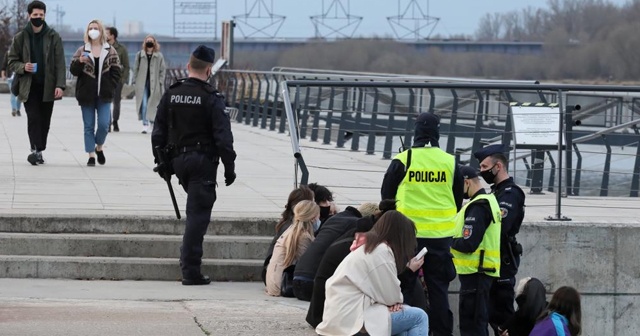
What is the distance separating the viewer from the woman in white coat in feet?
25.9

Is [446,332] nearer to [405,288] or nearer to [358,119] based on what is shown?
[405,288]

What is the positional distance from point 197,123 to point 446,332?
7.94ft

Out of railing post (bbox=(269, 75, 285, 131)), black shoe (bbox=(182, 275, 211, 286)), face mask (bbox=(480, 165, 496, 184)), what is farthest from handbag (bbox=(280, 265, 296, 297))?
railing post (bbox=(269, 75, 285, 131))

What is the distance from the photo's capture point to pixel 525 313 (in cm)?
972

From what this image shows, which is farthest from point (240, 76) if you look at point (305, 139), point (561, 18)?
point (561, 18)

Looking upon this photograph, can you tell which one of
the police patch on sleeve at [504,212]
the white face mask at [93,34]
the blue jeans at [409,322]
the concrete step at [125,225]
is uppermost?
the white face mask at [93,34]

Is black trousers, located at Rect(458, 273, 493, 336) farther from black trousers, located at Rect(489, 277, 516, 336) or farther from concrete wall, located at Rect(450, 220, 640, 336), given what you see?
concrete wall, located at Rect(450, 220, 640, 336)

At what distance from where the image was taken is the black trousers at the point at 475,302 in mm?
9492

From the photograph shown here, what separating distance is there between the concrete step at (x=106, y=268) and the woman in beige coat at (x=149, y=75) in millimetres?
10118

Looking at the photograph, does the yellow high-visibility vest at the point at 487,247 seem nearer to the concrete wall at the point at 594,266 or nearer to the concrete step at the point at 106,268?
the concrete wall at the point at 594,266

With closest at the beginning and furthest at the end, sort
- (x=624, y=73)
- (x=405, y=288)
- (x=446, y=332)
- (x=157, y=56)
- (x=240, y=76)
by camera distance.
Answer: (x=405, y=288) → (x=446, y=332) → (x=157, y=56) → (x=240, y=76) → (x=624, y=73)

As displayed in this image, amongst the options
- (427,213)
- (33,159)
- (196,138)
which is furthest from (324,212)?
(33,159)

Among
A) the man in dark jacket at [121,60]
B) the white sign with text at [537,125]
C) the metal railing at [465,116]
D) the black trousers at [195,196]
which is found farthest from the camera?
the man in dark jacket at [121,60]

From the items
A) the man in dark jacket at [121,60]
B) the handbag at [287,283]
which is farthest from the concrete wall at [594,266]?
the man in dark jacket at [121,60]
